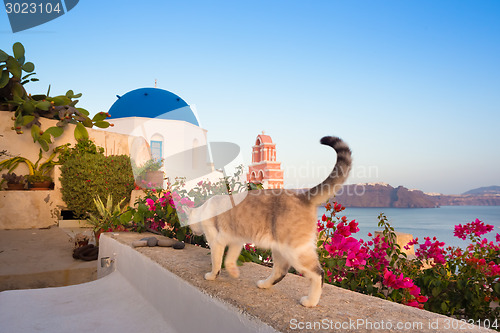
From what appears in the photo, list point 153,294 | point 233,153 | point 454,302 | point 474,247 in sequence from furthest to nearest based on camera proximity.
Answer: point 474,247, point 153,294, point 454,302, point 233,153

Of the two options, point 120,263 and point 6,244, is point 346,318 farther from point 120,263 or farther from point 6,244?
point 6,244

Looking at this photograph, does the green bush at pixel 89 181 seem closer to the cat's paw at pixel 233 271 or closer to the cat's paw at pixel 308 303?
the cat's paw at pixel 233 271

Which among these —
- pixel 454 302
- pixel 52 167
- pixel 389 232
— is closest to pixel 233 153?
pixel 389 232

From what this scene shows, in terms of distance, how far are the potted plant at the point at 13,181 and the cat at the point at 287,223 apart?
8778mm

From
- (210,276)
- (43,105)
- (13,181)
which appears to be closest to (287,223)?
(210,276)

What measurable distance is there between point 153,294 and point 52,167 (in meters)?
8.41

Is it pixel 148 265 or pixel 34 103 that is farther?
pixel 34 103

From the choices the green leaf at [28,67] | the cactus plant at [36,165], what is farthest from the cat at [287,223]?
the green leaf at [28,67]

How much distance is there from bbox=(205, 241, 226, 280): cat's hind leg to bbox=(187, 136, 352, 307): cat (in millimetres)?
32

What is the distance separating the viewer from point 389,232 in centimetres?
289

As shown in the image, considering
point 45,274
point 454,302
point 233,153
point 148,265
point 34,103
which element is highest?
point 34,103

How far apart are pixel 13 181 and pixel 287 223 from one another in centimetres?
936

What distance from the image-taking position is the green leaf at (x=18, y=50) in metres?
9.57

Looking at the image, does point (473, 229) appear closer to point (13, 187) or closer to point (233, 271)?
point (233, 271)
